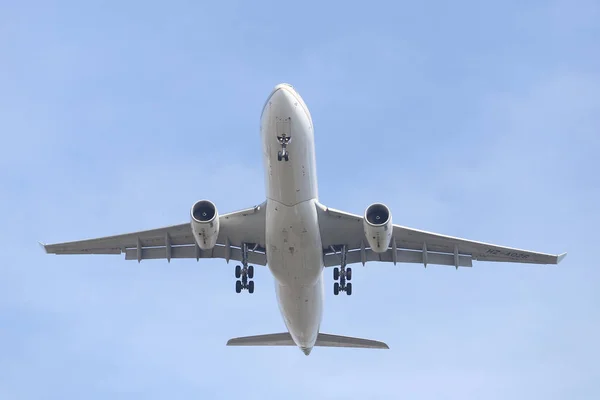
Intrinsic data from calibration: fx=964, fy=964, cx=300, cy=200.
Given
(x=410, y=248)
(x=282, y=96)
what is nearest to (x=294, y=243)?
(x=282, y=96)

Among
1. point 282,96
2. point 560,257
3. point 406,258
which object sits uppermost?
point 282,96

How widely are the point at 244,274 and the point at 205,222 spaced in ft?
14.2

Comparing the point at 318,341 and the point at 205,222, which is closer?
the point at 205,222

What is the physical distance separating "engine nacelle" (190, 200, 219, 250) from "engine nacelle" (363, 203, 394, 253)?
5.07 metres

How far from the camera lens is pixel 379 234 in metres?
32.2

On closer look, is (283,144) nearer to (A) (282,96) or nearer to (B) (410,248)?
(A) (282,96)

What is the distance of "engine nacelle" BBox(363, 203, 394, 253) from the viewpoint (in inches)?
1265

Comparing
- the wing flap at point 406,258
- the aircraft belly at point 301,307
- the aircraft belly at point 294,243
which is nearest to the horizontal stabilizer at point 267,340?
the aircraft belly at point 301,307

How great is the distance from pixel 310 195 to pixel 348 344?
1025cm

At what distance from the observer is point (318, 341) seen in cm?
4003

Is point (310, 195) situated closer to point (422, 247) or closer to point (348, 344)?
point (422, 247)

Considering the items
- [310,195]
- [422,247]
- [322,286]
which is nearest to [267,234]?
[310,195]

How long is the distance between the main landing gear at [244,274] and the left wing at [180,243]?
52 centimetres

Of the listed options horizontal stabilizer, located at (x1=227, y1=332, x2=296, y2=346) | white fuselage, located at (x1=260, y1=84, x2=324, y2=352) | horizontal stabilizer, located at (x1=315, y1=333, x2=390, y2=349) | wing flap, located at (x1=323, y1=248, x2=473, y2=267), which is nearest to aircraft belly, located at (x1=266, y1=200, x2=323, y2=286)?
white fuselage, located at (x1=260, y1=84, x2=324, y2=352)
